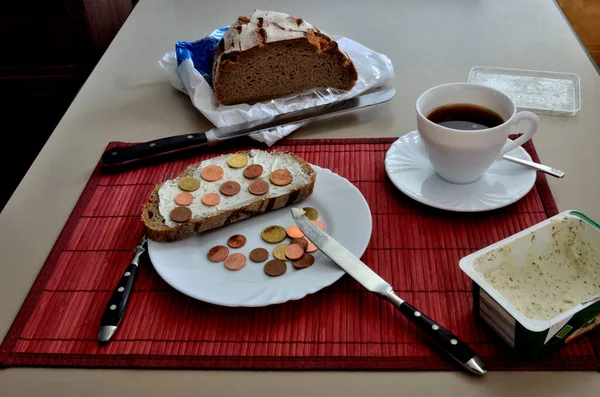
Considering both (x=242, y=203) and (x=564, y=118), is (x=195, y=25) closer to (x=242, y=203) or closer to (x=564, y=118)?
(x=242, y=203)

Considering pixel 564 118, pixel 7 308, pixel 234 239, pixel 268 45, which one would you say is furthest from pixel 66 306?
pixel 564 118

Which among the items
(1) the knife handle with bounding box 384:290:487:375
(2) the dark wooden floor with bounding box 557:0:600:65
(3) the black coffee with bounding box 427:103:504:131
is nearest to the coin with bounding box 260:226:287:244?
(1) the knife handle with bounding box 384:290:487:375

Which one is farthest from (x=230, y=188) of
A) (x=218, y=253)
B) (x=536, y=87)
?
(x=536, y=87)

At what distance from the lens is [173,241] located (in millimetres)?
887

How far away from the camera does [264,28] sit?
3.98ft

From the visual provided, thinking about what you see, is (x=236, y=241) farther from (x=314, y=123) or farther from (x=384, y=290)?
(x=314, y=123)

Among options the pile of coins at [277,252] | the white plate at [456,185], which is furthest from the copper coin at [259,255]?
the white plate at [456,185]

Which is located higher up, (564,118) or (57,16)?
(564,118)

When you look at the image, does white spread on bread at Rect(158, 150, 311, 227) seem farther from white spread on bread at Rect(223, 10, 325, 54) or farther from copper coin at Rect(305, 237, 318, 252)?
white spread on bread at Rect(223, 10, 325, 54)

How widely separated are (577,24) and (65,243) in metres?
2.04

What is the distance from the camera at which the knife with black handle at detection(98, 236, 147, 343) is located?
30.2 inches

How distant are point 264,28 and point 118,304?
0.67 metres

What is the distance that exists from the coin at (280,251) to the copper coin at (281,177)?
126 mm

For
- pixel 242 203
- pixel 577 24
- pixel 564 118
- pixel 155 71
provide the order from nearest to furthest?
1. pixel 242 203
2. pixel 564 118
3. pixel 155 71
4. pixel 577 24
